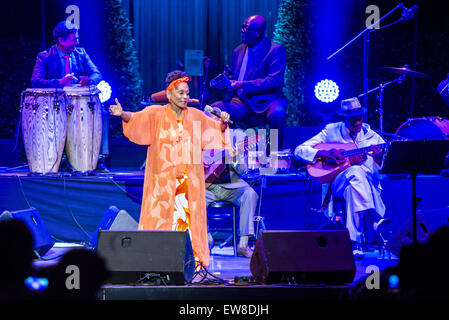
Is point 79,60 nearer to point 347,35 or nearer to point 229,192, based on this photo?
point 229,192

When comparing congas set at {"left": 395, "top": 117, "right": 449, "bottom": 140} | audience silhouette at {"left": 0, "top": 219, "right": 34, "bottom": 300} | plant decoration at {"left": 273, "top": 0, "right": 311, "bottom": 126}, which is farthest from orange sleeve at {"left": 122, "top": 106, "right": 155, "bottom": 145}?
plant decoration at {"left": 273, "top": 0, "right": 311, "bottom": 126}

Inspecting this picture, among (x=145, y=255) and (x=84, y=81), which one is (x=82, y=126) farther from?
(x=145, y=255)

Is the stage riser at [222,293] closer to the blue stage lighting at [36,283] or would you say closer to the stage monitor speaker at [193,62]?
the blue stage lighting at [36,283]

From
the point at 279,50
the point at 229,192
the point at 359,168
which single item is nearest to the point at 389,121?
the point at 279,50

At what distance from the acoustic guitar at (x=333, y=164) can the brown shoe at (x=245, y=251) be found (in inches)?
44.9

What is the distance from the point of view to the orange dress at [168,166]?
5.91 m

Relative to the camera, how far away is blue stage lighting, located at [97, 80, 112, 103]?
10156 mm

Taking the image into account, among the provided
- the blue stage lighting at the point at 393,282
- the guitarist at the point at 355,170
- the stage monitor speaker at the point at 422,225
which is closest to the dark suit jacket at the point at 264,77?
the guitarist at the point at 355,170

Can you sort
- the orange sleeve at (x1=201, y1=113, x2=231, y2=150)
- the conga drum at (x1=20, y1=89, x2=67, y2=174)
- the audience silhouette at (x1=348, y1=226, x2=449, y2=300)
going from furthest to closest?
the conga drum at (x1=20, y1=89, x2=67, y2=174) → the orange sleeve at (x1=201, y1=113, x2=231, y2=150) → the audience silhouette at (x1=348, y1=226, x2=449, y2=300)

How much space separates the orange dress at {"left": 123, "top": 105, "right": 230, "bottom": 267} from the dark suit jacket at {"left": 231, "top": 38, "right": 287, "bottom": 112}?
7.25ft

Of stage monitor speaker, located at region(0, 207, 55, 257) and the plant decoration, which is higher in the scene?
the plant decoration

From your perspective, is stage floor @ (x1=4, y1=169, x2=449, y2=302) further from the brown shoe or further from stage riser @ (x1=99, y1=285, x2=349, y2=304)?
stage riser @ (x1=99, y1=285, x2=349, y2=304)

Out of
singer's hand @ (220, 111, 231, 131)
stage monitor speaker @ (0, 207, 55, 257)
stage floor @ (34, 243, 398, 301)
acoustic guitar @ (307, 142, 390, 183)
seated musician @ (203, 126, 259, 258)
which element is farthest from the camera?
acoustic guitar @ (307, 142, 390, 183)

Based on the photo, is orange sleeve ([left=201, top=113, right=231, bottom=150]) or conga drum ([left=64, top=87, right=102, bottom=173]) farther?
conga drum ([left=64, top=87, right=102, bottom=173])
